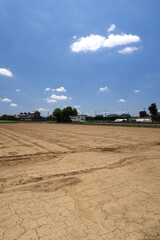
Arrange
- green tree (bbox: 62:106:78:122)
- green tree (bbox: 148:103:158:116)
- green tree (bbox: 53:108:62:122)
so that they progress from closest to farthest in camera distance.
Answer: green tree (bbox: 148:103:158:116), green tree (bbox: 62:106:78:122), green tree (bbox: 53:108:62:122)

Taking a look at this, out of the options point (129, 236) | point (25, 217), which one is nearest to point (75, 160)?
point (25, 217)

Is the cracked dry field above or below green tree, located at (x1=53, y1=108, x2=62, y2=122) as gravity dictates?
below

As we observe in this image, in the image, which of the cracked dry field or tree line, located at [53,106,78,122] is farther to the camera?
tree line, located at [53,106,78,122]

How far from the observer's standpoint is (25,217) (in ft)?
12.7

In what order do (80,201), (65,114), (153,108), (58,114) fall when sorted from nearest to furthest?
(80,201)
(153,108)
(65,114)
(58,114)

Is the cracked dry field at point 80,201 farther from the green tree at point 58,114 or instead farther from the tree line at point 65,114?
the green tree at point 58,114

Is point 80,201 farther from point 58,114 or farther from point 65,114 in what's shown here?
point 58,114

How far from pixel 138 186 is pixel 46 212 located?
2.72 m

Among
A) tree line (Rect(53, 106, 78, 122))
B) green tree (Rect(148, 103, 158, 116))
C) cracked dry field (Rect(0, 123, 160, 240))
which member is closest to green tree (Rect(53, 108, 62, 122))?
tree line (Rect(53, 106, 78, 122))

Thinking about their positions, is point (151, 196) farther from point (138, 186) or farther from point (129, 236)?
point (129, 236)

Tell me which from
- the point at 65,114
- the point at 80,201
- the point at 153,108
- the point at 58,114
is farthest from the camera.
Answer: the point at 58,114

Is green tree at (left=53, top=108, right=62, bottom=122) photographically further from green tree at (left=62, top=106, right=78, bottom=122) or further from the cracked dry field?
the cracked dry field

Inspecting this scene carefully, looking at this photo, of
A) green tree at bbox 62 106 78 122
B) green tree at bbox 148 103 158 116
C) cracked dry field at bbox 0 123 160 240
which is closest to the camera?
cracked dry field at bbox 0 123 160 240

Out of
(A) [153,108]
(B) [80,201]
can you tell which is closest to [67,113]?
(A) [153,108]
